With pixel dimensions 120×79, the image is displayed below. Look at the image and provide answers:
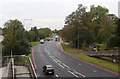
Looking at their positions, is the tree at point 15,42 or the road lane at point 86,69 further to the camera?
the tree at point 15,42

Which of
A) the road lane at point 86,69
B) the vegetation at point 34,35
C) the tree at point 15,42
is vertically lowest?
the road lane at point 86,69

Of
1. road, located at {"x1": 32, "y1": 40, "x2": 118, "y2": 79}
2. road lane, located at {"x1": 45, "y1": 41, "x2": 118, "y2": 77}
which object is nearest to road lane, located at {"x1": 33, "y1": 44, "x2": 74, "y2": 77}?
road, located at {"x1": 32, "y1": 40, "x2": 118, "y2": 79}

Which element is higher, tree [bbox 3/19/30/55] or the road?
tree [bbox 3/19/30/55]

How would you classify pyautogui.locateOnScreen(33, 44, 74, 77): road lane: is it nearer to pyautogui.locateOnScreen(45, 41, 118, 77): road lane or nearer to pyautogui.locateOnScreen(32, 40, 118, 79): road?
pyautogui.locateOnScreen(32, 40, 118, 79): road

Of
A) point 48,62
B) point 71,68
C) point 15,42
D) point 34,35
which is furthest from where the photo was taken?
point 34,35

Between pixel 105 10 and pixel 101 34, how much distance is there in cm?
2638

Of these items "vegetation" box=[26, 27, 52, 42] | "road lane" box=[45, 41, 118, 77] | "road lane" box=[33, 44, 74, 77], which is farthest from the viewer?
"vegetation" box=[26, 27, 52, 42]

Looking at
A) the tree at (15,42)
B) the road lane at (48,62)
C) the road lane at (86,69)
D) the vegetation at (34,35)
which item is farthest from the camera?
the vegetation at (34,35)

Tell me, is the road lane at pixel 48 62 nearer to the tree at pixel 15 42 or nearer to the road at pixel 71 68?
the road at pixel 71 68

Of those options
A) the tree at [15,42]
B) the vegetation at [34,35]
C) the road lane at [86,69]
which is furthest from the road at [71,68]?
the vegetation at [34,35]

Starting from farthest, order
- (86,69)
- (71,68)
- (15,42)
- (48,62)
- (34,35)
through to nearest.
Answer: (34,35) → (48,62) → (15,42) → (71,68) → (86,69)

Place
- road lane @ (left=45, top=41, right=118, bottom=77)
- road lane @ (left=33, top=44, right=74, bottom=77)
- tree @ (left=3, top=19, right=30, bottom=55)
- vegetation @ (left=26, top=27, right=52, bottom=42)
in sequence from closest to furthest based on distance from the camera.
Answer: road lane @ (left=45, top=41, right=118, bottom=77), road lane @ (left=33, top=44, right=74, bottom=77), tree @ (left=3, top=19, right=30, bottom=55), vegetation @ (left=26, top=27, right=52, bottom=42)

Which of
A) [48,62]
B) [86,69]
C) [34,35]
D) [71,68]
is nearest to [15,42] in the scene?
[48,62]

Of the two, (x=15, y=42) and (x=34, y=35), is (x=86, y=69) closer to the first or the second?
(x=15, y=42)
